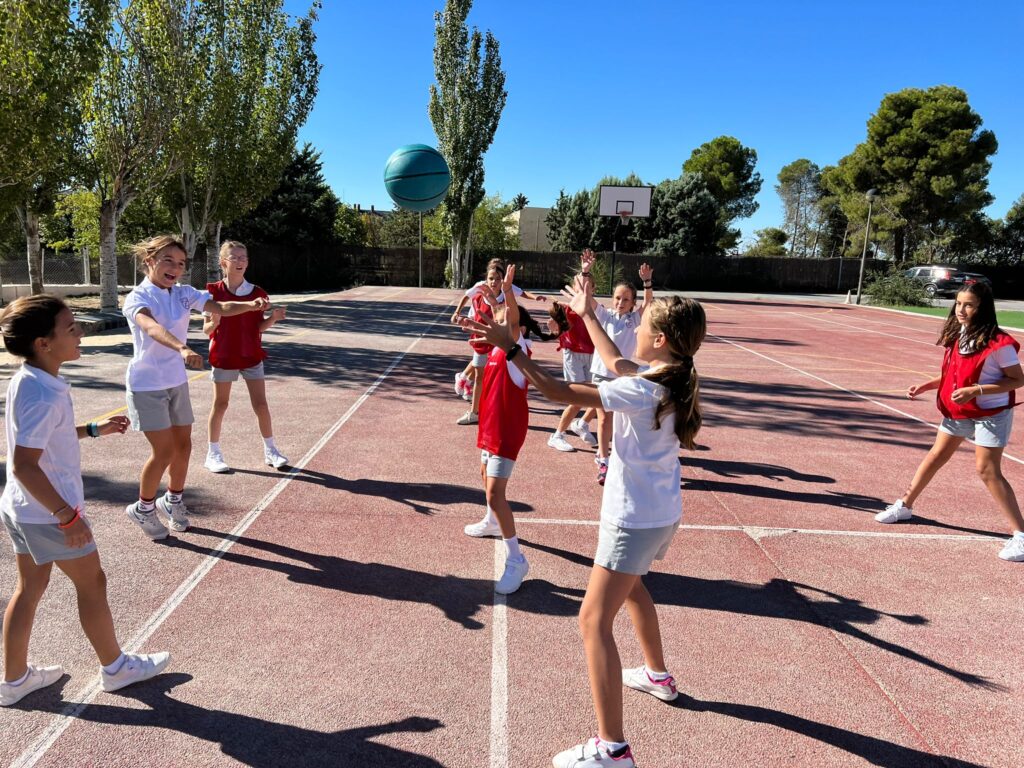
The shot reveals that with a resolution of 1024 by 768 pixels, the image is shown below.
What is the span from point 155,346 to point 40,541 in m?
1.97

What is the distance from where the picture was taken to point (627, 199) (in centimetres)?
3338

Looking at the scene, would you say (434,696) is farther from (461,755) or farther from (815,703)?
(815,703)

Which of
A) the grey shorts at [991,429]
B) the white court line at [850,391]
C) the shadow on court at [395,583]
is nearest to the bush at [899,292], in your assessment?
the white court line at [850,391]

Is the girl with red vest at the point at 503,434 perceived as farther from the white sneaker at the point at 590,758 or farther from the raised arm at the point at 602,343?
the white sneaker at the point at 590,758

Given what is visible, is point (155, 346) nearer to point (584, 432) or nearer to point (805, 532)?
point (584, 432)

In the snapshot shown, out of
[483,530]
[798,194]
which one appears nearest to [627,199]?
[483,530]

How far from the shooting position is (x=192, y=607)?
3623 mm

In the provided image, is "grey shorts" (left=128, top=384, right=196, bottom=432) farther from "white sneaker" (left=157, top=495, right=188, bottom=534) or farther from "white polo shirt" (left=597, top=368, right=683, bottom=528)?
"white polo shirt" (left=597, top=368, right=683, bottom=528)

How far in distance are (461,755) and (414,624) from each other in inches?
39.3

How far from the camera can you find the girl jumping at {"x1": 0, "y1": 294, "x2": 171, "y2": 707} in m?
2.50

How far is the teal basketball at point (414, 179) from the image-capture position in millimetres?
12305

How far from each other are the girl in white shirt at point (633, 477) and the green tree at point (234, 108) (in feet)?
66.3

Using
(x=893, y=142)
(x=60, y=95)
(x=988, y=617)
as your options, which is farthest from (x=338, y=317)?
(x=893, y=142)

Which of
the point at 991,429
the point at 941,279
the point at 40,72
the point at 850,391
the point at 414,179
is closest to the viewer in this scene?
the point at 991,429
